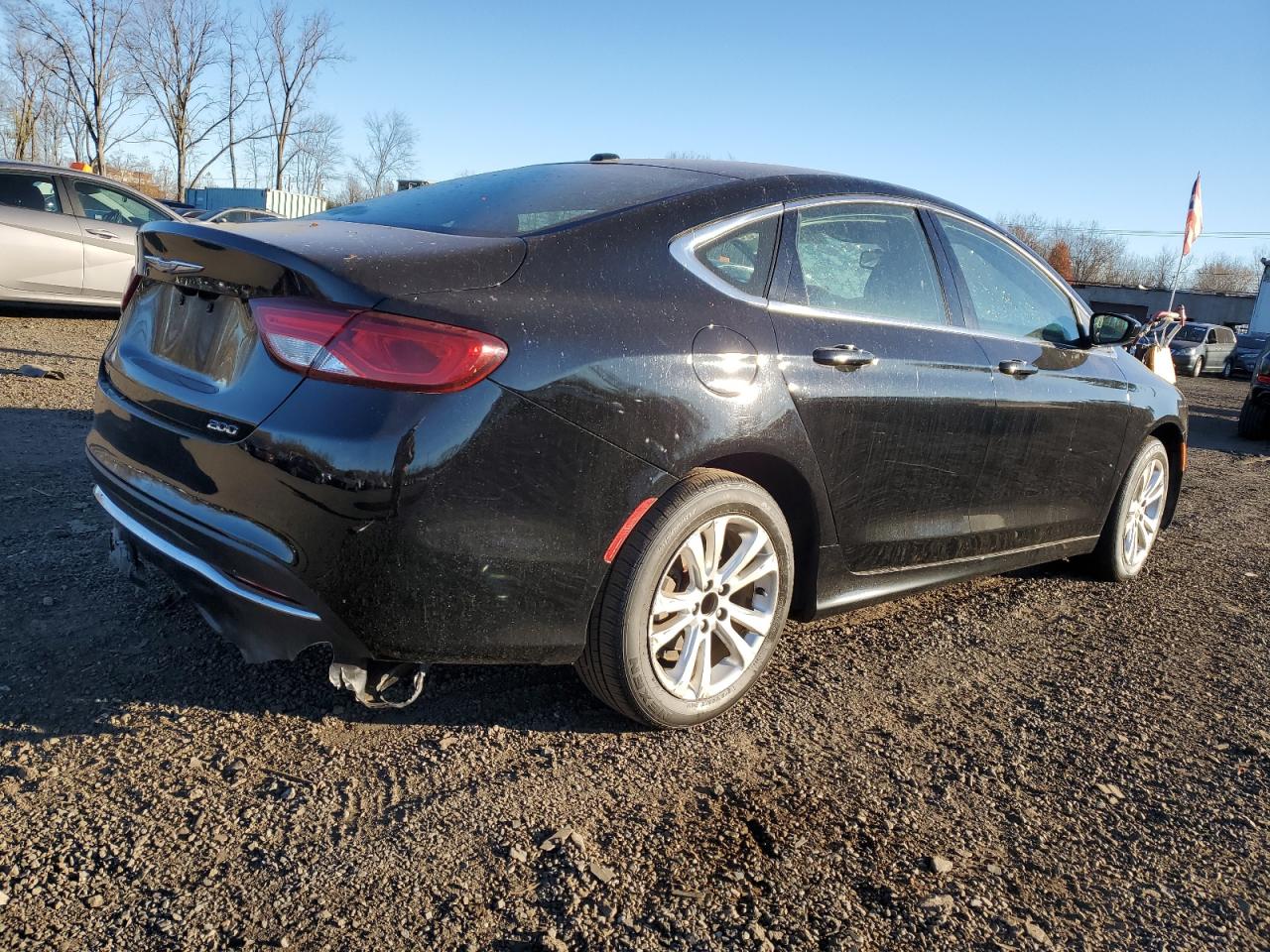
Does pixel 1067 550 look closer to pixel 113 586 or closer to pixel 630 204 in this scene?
pixel 630 204

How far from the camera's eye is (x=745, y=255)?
2.87 m

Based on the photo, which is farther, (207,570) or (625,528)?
(625,528)

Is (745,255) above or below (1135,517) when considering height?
above

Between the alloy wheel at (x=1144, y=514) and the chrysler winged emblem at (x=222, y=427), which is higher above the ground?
the chrysler winged emblem at (x=222, y=427)

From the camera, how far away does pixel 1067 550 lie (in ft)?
14.1

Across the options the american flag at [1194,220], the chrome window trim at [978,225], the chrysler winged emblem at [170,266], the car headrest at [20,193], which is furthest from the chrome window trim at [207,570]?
the american flag at [1194,220]

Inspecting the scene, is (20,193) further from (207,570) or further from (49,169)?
(207,570)

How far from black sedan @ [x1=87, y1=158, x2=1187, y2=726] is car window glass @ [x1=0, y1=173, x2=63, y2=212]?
26.5 ft

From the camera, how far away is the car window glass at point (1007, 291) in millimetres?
3732

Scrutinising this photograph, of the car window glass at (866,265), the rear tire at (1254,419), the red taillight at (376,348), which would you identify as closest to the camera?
the red taillight at (376,348)

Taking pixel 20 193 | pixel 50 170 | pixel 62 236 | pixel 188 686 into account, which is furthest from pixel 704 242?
pixel 50 170

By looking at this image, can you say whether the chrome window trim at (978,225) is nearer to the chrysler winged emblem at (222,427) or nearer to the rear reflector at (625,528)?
the rear reflector at (625,528)

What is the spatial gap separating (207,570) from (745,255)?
1.71 m

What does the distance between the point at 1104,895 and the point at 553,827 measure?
4.17 feet
